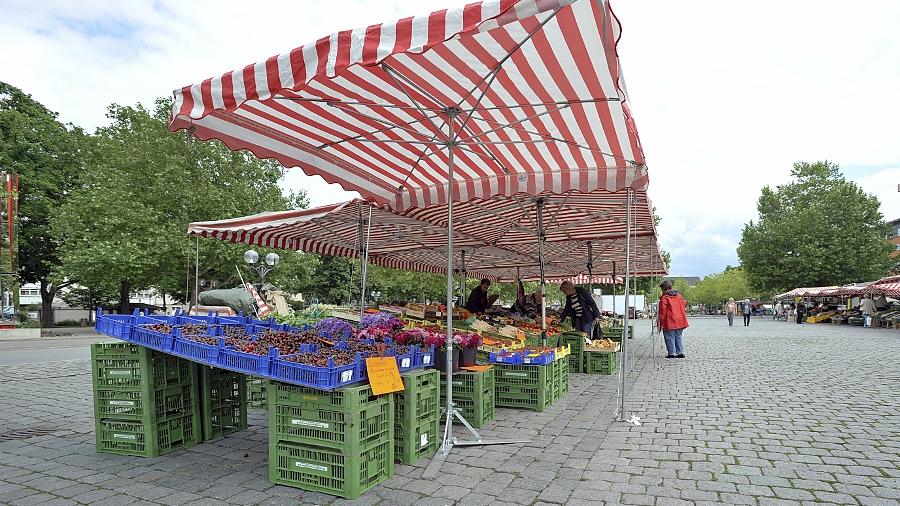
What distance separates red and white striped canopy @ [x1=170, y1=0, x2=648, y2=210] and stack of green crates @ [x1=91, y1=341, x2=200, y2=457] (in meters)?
2.19

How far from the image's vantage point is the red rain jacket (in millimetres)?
13641

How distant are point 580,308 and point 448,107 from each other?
7616 mm

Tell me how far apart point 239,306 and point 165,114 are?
1693 centimetres

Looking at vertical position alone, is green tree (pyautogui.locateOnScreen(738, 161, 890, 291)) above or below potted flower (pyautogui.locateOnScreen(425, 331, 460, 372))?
above

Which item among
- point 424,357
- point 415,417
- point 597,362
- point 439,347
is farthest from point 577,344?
point 415,417

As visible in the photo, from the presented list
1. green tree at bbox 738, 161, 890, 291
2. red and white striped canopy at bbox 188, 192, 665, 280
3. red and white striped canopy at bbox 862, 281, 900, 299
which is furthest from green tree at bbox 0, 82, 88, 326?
green tree at bbox 738, 161, 890, 291

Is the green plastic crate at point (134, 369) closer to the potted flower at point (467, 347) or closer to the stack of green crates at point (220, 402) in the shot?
the stack of green crates at point (220, 402)

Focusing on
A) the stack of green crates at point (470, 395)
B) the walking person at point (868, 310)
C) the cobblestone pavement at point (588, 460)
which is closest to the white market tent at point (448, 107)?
the stack of green crates at point (470, 395)

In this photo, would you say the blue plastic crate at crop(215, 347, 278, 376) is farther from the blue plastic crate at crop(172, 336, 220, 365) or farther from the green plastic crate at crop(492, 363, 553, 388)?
the green plastic crate at crop(492, 363, 553, 388)

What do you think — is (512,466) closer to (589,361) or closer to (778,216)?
(589,361)

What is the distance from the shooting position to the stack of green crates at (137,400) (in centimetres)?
505

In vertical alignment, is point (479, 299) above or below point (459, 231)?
below

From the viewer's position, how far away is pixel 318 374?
156 inches

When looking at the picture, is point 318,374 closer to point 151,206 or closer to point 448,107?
point 448,107
